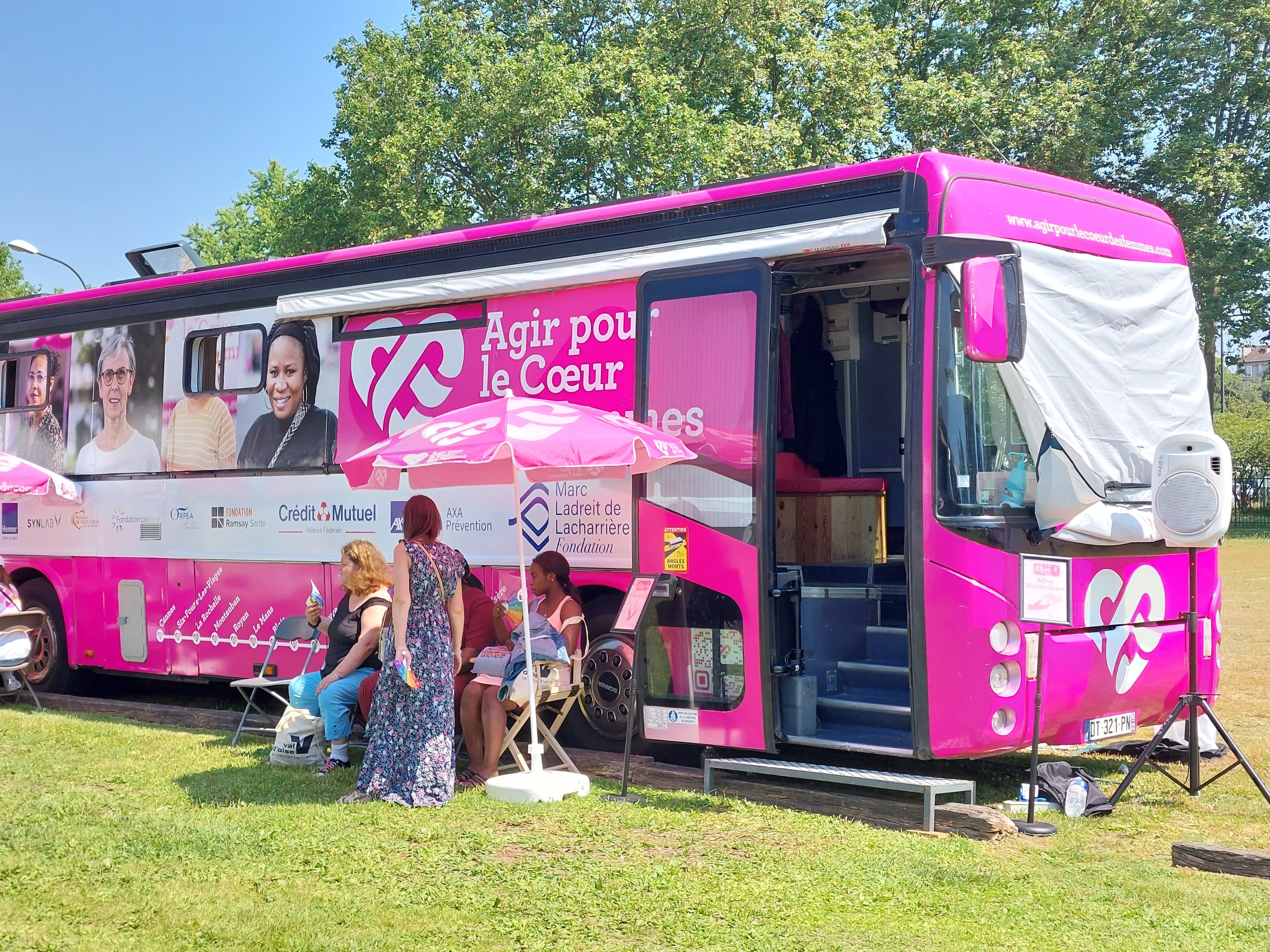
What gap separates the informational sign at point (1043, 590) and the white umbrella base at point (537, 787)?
253 centimetres

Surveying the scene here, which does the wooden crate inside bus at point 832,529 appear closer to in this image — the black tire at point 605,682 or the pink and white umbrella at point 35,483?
the black tire at point 605,682

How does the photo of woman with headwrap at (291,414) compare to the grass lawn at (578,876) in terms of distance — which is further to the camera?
the photo of woman with headwrap at (291,414)

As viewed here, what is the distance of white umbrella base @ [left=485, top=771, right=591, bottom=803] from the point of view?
287 inches

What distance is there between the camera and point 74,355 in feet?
38.4

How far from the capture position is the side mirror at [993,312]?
657cm

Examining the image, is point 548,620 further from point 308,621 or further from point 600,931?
point 600,931

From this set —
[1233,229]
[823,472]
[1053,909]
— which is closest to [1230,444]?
[1233,229]

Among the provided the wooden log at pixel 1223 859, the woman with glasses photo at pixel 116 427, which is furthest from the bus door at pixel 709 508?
the woman with glasses photo at pixel 116 427

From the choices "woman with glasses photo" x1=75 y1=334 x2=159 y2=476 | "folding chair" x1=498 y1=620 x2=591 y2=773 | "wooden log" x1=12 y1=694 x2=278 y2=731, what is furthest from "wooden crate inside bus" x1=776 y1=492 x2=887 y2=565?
"woman with glasses photo" x1=75 y1=334 x2=159 y2=476

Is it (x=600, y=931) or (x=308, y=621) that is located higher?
(x=308, y=621)

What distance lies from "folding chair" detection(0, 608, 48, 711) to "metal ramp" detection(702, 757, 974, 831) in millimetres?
6243

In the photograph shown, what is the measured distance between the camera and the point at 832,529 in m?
8.27

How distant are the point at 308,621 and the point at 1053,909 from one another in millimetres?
5567

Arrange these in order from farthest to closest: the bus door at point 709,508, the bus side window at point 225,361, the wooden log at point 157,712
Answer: the bus side window at point 225,361, the wooden log at point 157,712, the bus door at point 709,508
